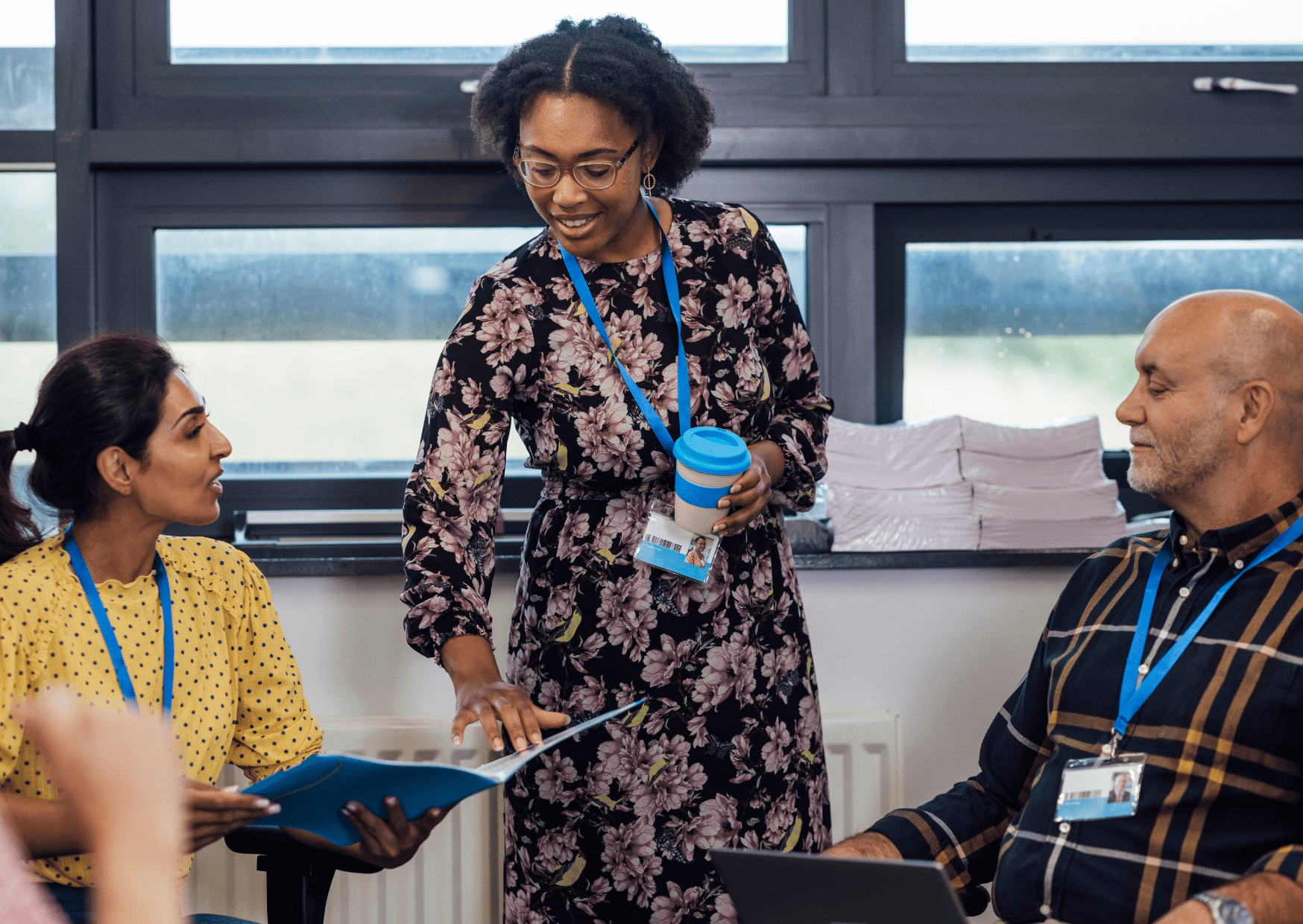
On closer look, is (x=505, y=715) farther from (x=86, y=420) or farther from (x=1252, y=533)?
(x=1252, y=533)

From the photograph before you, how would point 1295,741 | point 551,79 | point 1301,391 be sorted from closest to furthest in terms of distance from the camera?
1. point 1295,741
2. point 1301,391
3. point 551,79

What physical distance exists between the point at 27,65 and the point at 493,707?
1.93 meters

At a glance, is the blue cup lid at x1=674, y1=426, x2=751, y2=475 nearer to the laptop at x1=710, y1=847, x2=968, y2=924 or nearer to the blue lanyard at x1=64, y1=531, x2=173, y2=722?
the laptop at x1=710, y1=847, x2=968, y2=924

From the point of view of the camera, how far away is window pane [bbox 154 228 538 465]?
250 cm

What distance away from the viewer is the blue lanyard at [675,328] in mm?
1563

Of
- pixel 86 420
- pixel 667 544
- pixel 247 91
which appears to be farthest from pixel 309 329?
pixel 667 544

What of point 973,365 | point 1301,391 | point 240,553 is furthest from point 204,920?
point 973,365

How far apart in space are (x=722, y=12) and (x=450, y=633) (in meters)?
1.65

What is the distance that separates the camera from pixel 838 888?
3.34 feet

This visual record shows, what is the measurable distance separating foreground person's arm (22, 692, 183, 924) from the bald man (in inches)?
34.7

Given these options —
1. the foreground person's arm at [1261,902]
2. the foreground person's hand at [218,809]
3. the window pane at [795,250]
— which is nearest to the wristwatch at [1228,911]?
the foreground person's arm at [1261,902]

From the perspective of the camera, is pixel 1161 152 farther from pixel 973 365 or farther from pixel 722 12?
pixel 722 12

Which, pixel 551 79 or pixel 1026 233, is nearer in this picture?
pixel 551 79

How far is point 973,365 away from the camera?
102 inches
